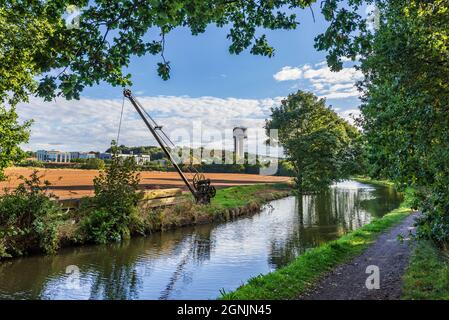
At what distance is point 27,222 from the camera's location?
16219 mm

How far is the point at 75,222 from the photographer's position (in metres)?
19.2

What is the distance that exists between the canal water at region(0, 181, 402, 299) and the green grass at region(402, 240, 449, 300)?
5.22 m

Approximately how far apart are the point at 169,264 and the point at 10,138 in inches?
389

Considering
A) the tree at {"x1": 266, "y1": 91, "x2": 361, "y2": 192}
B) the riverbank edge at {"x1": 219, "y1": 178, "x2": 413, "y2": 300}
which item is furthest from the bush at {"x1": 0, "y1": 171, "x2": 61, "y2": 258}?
the tree at {"x1": 266, "y1": 91, "x2": 361, "y2": 192}

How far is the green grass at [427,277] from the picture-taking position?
8633 mm

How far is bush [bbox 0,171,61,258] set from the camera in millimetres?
15539

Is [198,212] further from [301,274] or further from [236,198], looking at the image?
[301,274]

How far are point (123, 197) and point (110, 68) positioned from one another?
15184 millimetres

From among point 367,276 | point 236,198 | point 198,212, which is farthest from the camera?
point 236,198

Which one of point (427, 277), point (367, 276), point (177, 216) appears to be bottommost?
point (177, 216)

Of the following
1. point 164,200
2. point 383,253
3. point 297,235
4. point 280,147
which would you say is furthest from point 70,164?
point 383,253

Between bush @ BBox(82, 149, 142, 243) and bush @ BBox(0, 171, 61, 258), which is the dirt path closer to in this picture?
bush @ BBox(0, 171, 61, 258)

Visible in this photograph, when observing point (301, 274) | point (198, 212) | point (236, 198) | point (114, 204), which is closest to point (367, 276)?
point (301, 274)
